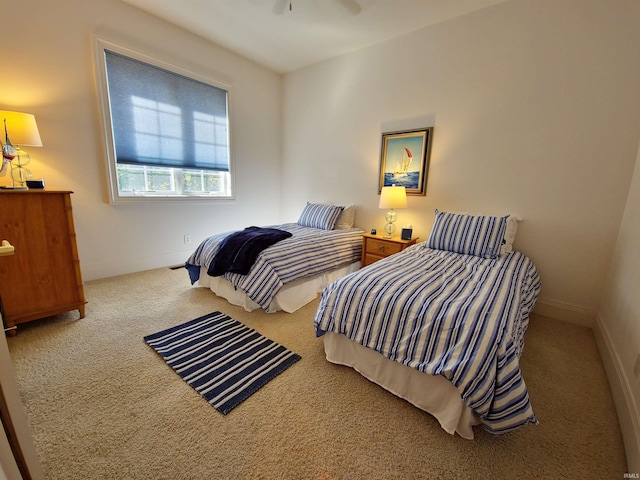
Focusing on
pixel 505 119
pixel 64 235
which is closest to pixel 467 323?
pixel 505 119

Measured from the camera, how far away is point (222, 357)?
173 cm

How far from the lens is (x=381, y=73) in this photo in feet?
10.4

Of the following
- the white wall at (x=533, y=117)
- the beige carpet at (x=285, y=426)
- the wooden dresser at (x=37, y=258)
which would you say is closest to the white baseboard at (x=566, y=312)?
the white wall at (x=533, y=117)

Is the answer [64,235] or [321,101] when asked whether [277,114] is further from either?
[64,235]

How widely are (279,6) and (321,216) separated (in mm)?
2185

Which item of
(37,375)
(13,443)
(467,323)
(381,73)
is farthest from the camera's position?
(381,73)

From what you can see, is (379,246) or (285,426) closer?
(285,426)

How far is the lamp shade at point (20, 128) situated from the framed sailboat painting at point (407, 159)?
10.8 ft

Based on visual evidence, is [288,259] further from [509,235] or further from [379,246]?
[509,235]

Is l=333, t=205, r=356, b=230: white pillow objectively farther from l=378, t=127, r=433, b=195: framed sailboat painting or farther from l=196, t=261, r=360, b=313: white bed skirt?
l=196, t=261, r=360, b=313: white bed skirt

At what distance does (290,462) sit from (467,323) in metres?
0.99

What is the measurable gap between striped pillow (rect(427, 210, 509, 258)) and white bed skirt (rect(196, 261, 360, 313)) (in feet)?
3.82

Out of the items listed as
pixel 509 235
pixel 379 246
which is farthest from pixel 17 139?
pixel 509 235

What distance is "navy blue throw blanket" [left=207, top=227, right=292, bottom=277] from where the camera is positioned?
2312 millimetres
